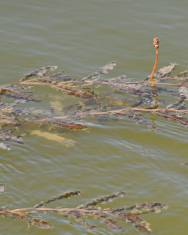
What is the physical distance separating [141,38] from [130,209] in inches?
118

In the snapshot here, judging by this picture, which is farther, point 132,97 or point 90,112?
point 132,97

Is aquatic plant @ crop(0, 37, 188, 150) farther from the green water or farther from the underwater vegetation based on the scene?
the green water

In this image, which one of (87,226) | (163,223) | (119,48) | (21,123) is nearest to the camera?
(87,226)

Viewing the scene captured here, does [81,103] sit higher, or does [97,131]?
[81,103]

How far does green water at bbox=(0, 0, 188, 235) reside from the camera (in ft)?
14.2

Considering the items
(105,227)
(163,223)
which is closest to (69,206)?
(105,227)

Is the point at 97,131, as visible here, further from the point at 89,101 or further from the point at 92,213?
the point at 92,213

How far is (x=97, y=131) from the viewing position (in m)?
5.07

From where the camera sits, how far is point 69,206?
415 cm

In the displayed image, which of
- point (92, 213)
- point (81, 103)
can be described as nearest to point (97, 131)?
point (81, 103)

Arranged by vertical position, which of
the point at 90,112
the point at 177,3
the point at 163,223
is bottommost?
the point at 163,223

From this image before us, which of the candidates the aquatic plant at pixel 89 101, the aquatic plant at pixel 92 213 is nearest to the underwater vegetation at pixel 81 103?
the aquatic plant at pixel 89 101

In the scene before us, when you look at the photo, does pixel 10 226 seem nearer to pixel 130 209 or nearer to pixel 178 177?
pixel 130 209

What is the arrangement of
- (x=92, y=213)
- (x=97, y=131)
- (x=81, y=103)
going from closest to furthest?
(x=92, y=213) < (x=97, y=131) < (x=81, y=103)
